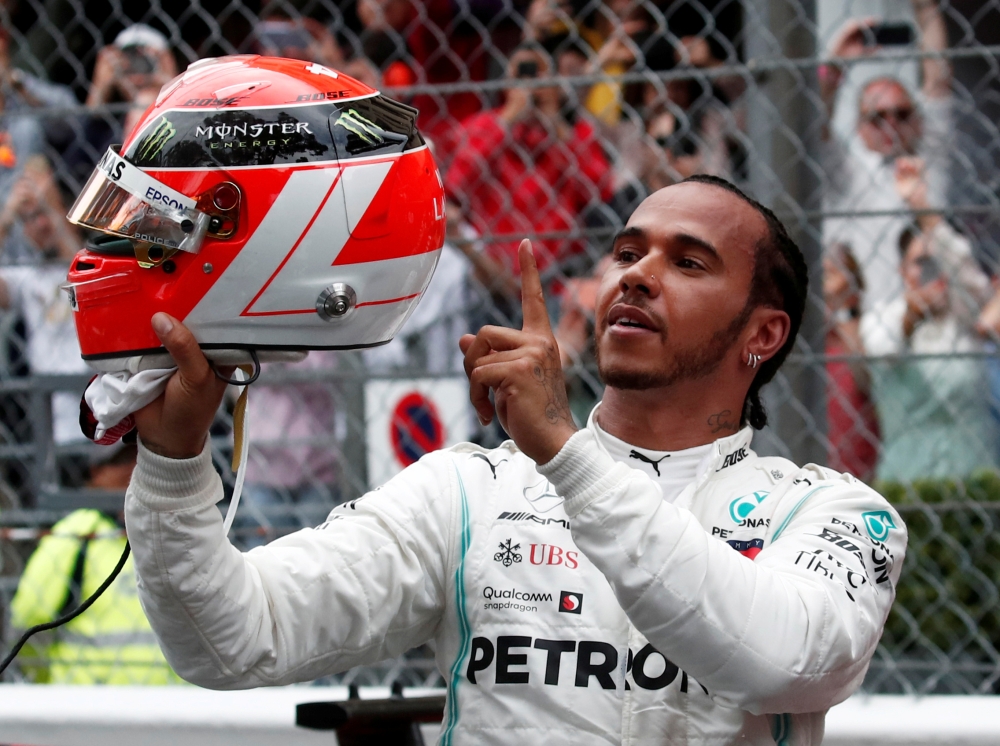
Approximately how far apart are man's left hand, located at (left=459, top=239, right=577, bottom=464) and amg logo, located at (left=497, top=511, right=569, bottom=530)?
0.42 m

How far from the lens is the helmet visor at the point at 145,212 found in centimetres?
172

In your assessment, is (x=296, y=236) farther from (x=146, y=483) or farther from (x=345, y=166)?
(x=146, y=483)

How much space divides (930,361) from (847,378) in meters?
0.22

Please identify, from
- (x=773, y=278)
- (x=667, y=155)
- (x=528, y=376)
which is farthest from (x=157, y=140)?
(x=667, y=155)

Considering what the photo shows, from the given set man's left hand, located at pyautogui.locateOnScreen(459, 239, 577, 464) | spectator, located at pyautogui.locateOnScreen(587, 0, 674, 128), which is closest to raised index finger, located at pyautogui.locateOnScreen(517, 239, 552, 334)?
man's left hand, located at pyautogui.locateOnScreen(459, 239, 577, 464)

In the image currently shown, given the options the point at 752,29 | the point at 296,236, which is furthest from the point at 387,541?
the point at 752,29

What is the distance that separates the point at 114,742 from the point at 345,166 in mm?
2282

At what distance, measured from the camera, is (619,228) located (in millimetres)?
3119

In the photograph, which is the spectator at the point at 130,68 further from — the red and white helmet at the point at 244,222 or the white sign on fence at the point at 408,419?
the red and white helmet at the point at 244,222

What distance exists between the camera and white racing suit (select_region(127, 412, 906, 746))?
5.65 feet

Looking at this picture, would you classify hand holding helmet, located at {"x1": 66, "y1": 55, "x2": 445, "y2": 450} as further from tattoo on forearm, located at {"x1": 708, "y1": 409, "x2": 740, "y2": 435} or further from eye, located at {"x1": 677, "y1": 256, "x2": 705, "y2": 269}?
tattoo on forearm, located at {"x1": 708, "y1": 409, "x2": 740, "y2": 435}

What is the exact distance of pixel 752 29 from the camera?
3.07 m

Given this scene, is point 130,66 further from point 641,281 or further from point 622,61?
point 641,281

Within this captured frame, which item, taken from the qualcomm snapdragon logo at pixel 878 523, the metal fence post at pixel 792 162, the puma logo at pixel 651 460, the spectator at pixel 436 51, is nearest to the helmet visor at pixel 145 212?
the puma logo at pixel 651 460
